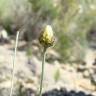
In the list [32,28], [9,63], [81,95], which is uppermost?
[32,28]

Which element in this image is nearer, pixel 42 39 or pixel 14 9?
pixel 42 39

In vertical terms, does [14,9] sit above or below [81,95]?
above

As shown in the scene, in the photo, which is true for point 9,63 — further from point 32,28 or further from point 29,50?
point 32,28

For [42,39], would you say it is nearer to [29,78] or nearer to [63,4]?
[29,78]

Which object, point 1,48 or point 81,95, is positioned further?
point 1,48

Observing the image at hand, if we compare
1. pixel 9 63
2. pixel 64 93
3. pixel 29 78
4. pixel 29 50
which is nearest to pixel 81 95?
pixel 64 93

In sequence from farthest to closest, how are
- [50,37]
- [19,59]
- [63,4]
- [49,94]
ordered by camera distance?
[63,4]
[19,59]
[49,94]
[50,37]

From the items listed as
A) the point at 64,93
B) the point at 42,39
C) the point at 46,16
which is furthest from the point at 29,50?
the point at 42,39


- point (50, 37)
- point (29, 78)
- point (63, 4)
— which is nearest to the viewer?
point (50, 37)

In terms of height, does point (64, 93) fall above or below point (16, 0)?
below
